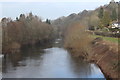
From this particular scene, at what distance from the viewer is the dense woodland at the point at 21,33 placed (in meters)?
34.5

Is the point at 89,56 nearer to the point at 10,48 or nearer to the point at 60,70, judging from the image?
Answer: the point at 60,70

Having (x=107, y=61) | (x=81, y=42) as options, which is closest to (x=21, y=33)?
(x=81, y=42)

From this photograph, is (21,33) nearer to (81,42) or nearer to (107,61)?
(81,42)

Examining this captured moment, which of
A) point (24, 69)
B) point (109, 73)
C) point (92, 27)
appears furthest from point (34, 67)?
point (92, 27)

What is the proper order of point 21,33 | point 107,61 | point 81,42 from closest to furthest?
point 107,61 < point 81,42 < point 21,33

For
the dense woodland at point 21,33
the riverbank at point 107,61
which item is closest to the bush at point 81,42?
the riverbank at point 107,61

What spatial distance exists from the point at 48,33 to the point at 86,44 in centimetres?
2969

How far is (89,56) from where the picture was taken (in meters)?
27.1

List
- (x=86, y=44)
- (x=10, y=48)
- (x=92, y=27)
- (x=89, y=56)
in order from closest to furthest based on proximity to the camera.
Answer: (x=89, y=56) → (x=86, y=44) → (x=10, y=48) → (x=92, y=27)

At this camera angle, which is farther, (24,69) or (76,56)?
(76,56)

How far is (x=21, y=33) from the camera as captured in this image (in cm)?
4278

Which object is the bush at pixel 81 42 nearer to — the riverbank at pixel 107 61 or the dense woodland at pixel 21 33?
the riverbank at pixel 107 61

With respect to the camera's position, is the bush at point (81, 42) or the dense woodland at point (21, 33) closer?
the bush at point (81, 42)

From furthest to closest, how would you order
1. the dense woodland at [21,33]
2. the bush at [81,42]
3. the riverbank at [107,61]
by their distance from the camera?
the dense woodland at [21,33] < the bush at [81,42] < the riverbank at [107,61]
